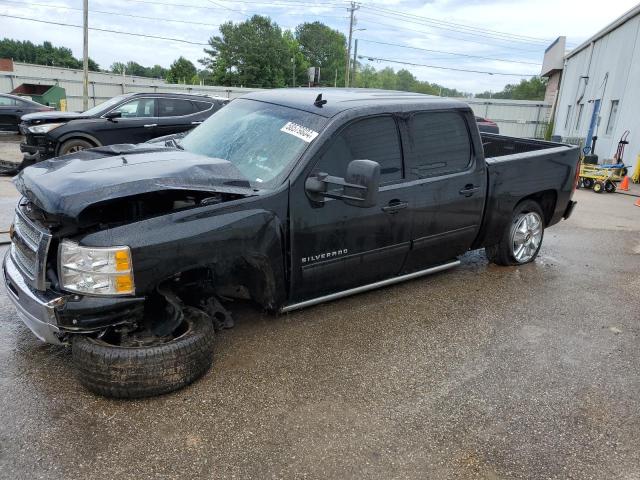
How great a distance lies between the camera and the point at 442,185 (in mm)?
4289

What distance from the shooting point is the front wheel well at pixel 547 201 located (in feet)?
18.3

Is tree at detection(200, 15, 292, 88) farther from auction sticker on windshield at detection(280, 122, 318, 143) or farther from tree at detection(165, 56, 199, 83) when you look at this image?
auction sticker on windshield at detection(280, 122, 318, 143)

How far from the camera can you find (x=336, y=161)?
3.64 meters

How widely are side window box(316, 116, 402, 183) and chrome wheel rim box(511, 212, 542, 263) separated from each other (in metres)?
2.12

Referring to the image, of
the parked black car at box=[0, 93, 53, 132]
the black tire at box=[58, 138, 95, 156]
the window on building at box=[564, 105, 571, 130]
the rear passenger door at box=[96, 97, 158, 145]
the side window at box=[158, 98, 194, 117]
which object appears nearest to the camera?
the black tire at box=[58, 138, 95, 156]

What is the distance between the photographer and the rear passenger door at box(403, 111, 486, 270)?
13.6 feet

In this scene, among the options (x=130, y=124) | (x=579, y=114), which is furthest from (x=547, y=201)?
(x=579, y=114)

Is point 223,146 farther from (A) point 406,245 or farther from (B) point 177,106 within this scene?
(B) point 177,106

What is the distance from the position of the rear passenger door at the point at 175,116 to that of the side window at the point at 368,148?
709 centimetres

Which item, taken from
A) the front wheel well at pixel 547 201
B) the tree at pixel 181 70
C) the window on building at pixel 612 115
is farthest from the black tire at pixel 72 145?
the tree at pixel 181 70

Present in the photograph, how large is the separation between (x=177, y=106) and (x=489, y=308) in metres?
8.29

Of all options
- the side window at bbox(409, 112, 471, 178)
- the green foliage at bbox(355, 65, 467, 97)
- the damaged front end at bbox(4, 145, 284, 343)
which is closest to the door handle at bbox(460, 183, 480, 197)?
the side window at bbox(409, 112, 471, 178)

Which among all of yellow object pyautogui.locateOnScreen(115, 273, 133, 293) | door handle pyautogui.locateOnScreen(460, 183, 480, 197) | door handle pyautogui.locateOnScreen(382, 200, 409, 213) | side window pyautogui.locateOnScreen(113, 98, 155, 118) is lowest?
yellow object pyautogui.locateOnScreen(115, 273, 133, 293)

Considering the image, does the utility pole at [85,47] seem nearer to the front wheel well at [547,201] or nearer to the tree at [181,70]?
the front wheel well at [547,201]
